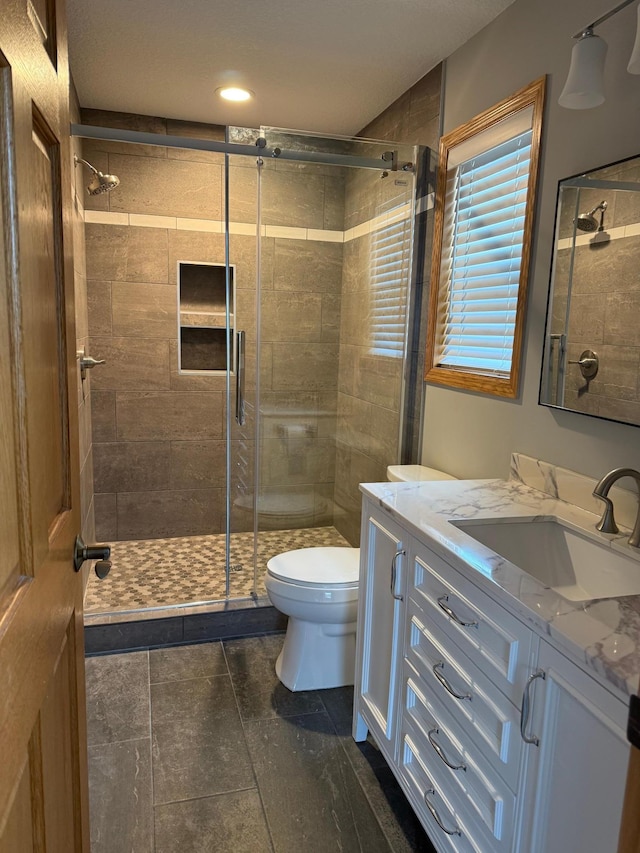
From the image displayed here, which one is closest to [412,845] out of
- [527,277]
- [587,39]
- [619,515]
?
[619,515]

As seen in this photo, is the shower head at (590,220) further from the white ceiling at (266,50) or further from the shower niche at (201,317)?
the shower niche at (201,317)

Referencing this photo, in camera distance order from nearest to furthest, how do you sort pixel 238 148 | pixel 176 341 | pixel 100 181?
pixel 238 148, pixel 100 181, pixel 176 341

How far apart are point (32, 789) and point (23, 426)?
0.49m

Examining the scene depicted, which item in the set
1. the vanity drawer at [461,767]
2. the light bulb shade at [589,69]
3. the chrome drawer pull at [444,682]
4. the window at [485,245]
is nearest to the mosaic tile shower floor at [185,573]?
the window at [485,245]

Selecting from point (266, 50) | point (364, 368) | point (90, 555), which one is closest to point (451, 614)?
point (90, 555)

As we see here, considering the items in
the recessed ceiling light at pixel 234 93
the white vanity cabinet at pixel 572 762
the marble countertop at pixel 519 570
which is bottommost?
the white vanity cabinet at pixel 572 762

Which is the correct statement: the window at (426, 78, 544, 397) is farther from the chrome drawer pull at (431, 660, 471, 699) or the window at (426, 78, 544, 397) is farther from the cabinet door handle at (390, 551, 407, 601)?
→ the chrome drawer pull at (431, 660, 471, 699)

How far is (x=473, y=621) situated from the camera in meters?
1.31

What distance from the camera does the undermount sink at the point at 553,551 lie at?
1.52 m

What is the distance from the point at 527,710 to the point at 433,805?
1.91ft

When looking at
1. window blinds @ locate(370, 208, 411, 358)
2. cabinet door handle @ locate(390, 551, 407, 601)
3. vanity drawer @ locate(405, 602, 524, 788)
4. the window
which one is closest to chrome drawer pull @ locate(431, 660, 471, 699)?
vanity drawer @ locate(405, 602, 524, 788)

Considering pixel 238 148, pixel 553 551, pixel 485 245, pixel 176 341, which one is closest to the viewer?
pixel 553 551

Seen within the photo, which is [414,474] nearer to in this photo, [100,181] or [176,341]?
[176,341]

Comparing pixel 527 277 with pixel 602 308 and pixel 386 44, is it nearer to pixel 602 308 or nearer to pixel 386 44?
pixel 602 308
